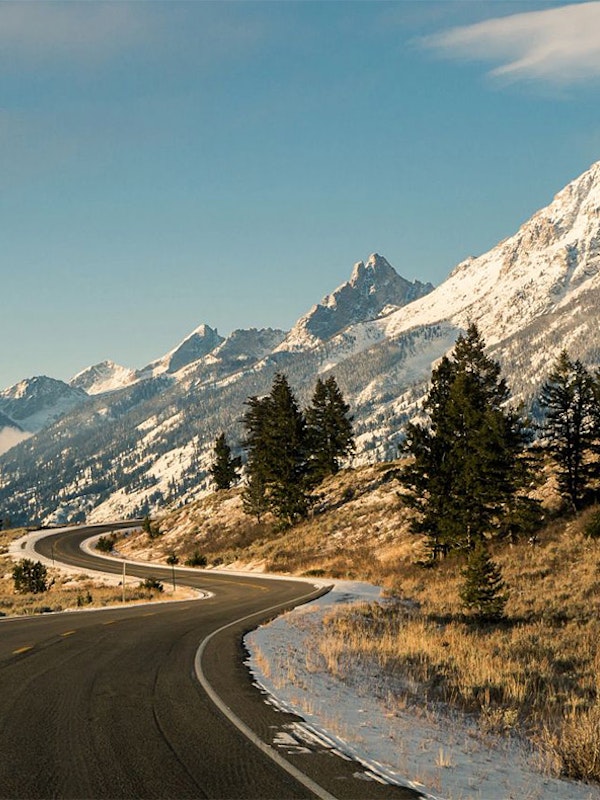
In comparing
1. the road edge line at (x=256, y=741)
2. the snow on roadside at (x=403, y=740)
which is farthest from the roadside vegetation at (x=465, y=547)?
the road edge line at (x=256, y=741)

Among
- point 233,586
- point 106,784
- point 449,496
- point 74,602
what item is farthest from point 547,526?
point 106,784

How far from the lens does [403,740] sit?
8539mm

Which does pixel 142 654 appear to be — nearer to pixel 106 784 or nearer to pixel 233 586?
pixel 106 784

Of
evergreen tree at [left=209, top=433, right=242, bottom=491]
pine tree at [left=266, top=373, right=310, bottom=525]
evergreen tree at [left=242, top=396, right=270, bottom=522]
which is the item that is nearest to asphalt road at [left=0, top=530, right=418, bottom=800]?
pine tree at [left=266, top=373, right=310, bottom=525]

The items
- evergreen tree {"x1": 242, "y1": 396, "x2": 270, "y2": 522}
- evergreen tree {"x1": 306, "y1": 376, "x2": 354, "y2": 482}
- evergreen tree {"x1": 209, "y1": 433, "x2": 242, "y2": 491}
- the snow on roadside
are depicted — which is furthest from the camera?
evergreen tree {"x1": 209, "y1": 433, "x2": 242, "y2": 491}

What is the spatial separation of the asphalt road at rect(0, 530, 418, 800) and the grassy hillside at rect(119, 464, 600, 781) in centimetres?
297

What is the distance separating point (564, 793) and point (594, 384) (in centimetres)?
4290

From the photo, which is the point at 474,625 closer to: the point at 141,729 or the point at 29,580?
the point at 141,729

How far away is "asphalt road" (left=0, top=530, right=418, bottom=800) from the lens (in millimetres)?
6359

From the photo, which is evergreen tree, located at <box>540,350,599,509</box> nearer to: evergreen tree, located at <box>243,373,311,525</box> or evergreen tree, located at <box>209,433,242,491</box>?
evergreen tree, located at <box>243,373,311,525</box>

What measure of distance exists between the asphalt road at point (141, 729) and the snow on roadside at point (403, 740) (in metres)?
0.45

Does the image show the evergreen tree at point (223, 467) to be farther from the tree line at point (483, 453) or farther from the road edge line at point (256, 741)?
the road edge line at point (256, 741)

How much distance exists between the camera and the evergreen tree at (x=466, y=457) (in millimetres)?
39469

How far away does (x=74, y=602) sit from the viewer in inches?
1355
